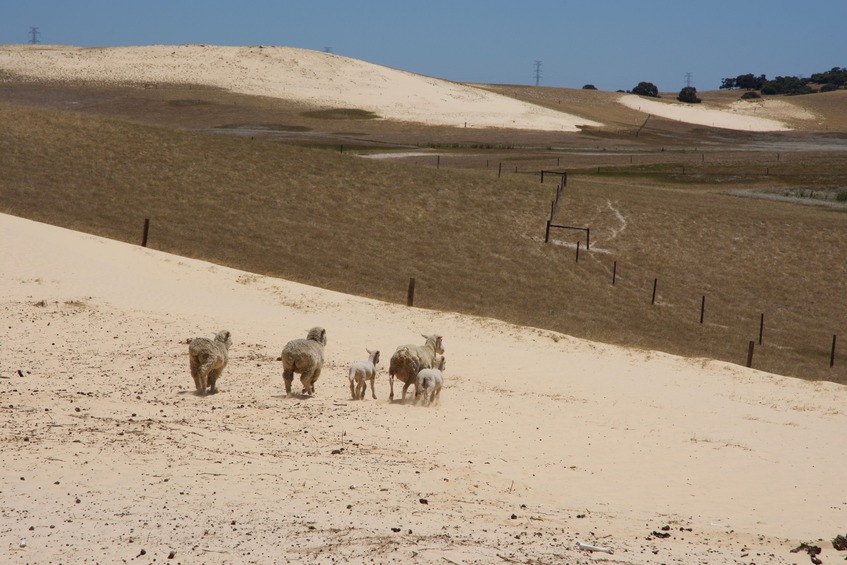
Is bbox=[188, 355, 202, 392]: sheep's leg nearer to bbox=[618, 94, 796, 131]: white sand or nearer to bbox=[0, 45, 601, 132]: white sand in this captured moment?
bbox=[0, 45, 601, 132]: white sand

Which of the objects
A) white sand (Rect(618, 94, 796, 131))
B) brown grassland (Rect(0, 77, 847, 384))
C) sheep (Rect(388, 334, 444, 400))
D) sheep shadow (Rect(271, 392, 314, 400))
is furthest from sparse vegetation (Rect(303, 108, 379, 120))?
sheep shadow (Rect(271, 392, 314, 400))

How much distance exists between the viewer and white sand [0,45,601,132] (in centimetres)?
11888

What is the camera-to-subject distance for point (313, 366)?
54.4 ft

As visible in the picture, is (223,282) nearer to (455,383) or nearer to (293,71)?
(455,383)

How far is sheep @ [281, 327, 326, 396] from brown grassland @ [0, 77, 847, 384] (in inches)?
594

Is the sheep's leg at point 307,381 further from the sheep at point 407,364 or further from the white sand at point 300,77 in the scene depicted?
the white sand at point 300,77

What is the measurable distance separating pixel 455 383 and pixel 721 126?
138924 mm

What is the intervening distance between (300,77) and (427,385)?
12324 centimetres

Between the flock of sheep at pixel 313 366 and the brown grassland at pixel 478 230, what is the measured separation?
1425 cm

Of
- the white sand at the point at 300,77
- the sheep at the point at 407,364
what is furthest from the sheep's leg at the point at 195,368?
the white sand at the point at 300,77

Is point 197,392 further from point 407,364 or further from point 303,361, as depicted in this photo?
point 407,364

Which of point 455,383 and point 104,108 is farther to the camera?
point 104,108

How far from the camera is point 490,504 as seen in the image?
11906mm

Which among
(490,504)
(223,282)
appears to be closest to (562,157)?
(223,282)
